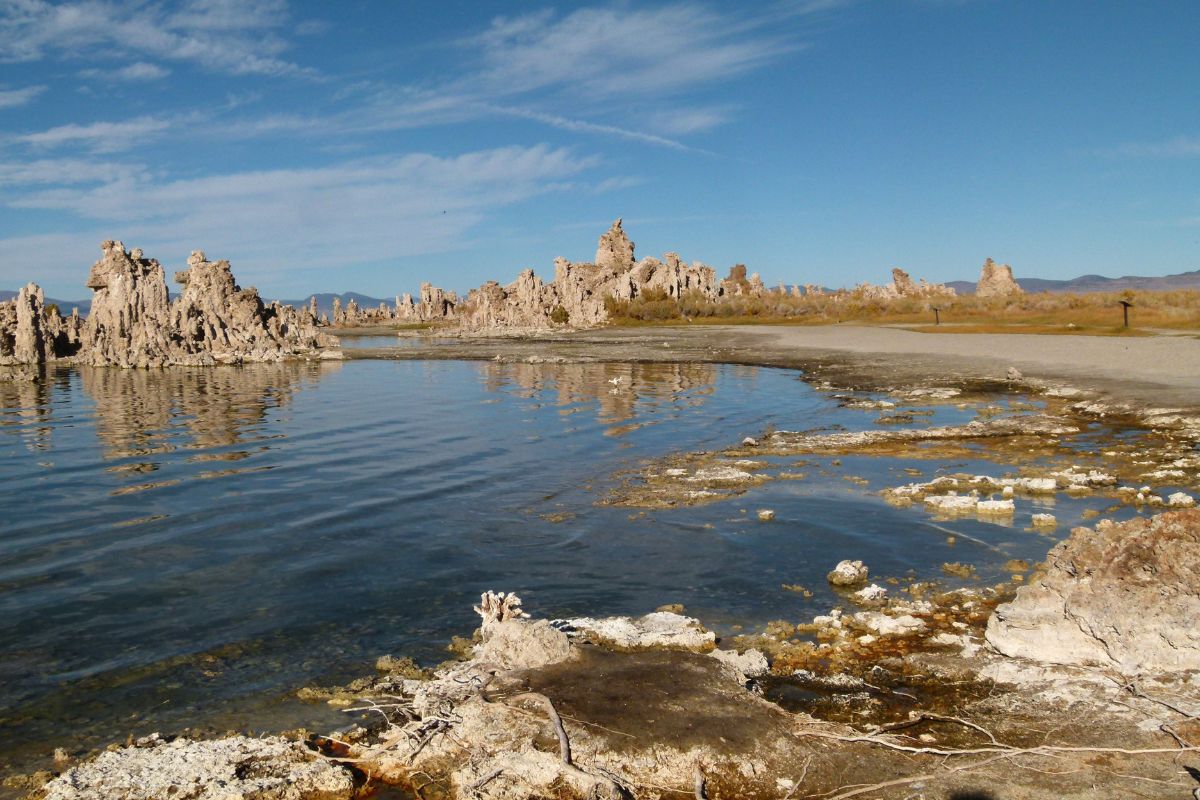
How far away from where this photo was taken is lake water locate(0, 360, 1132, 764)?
8.44 metres

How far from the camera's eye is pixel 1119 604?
7.23m

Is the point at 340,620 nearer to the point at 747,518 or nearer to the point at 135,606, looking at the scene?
the point at 135,606

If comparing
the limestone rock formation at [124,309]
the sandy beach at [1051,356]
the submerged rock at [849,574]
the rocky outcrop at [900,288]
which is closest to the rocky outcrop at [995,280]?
the rocky outcrop at [900,288]

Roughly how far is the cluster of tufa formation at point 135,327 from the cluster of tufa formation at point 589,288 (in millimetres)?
68081

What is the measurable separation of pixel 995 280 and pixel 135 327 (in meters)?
121

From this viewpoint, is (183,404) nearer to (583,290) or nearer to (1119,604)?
(1119,604)

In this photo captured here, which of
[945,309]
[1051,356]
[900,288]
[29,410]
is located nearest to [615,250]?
[900,288]

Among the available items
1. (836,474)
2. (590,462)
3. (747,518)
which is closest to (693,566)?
(747,518)

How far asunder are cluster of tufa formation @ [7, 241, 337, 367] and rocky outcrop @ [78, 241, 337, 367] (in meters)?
0.08

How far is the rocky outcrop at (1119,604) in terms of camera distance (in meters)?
7.01

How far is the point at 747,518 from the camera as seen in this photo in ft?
45.8

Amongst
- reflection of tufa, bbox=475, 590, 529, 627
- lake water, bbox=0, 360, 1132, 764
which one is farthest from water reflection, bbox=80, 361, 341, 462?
reflection of tufa, bbox=475, 590, 529, 627

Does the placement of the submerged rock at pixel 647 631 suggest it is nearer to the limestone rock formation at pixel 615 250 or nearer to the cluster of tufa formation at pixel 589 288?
the cluster of tufa formation at pixel 589 288

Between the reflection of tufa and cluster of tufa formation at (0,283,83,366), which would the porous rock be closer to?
the reflection of tufa
